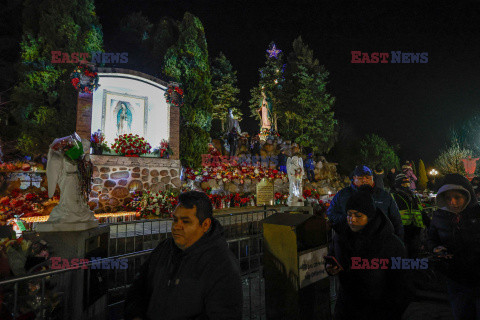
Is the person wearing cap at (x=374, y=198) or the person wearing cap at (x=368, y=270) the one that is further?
the person wearing cap at (x=374, y=198)

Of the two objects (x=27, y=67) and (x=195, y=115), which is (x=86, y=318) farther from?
(x=27, y=67)

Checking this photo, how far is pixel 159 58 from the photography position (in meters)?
21.7

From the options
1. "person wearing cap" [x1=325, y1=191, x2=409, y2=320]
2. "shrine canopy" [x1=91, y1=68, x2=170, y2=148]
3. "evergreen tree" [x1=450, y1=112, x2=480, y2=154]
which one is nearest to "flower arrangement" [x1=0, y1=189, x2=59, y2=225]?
"shrine canopy" [x1=91, y1=68, x2=170, y2=148]

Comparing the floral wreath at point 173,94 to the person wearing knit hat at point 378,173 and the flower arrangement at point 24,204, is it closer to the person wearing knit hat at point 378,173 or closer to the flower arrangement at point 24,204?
the flower arrangement at point 24,204

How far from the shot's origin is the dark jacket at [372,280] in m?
2.21

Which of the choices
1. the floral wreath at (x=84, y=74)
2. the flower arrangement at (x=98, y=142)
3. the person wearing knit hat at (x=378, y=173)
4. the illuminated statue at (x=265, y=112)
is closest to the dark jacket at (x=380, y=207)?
the person wearing knit hat at (x=378, y=173)

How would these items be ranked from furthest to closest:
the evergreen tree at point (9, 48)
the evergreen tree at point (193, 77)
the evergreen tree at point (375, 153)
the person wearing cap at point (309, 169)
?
the evergreen tree at point (375, 153)
the person wearing cap at point (309, 169)
the evergreen tree at point (9, 48)
the evergreen tree at point (193, 77)

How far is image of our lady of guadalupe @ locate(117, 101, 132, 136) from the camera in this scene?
10.5 meters

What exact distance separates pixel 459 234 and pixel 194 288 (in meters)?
2.83

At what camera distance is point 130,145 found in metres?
10.4

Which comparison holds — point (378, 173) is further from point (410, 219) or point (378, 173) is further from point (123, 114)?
point (123, 114)

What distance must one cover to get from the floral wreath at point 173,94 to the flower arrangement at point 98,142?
10.9 feet

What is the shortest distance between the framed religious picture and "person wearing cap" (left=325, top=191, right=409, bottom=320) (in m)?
10.3
